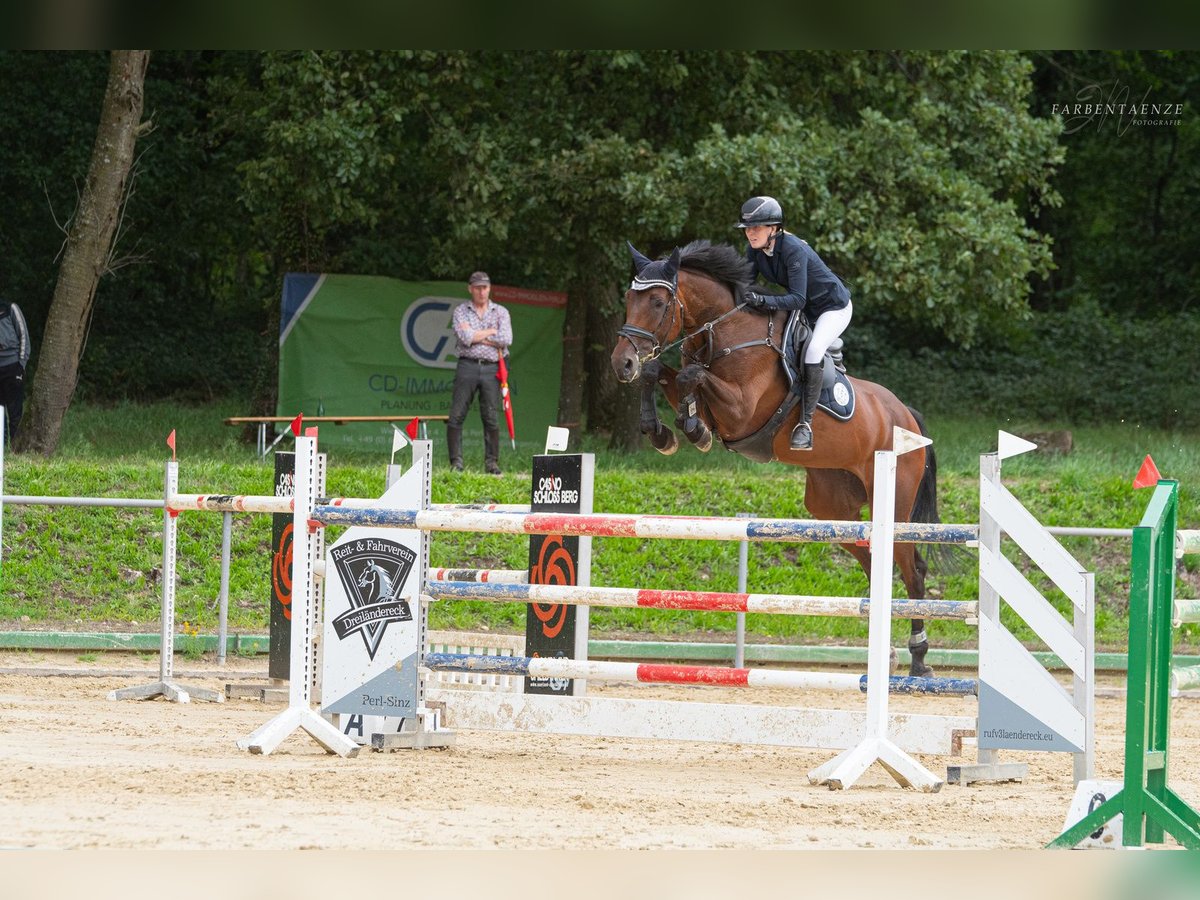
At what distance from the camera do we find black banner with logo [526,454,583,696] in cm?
636

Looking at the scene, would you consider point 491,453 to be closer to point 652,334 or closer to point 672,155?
point 672,155

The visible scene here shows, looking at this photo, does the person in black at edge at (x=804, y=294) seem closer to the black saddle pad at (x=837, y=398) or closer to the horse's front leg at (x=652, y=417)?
the black saddle pad at (x=837, y=398)

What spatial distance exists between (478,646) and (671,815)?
257 centimetres

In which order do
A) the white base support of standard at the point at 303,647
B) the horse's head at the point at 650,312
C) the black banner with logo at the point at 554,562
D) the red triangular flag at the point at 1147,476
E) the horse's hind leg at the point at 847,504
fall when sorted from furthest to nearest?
the horse's hind leg at the point at 847,504 < the black banner with logo at the point at 554,562 < the horse's head at the point at 650,312 < the white base support of standard at the point at 303,647 < the red triangular flag at the point at 1147,476

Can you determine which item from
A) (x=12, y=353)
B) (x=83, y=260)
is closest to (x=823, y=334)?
(x=12, y=353)

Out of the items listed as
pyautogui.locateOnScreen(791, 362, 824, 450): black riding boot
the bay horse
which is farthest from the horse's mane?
pyautogui.locateOnScreen(791, 362, 824, 450): black riding boot

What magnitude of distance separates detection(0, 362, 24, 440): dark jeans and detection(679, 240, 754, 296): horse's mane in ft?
22.4

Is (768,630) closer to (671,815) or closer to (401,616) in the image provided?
(401,616)

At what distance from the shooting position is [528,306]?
1505cm

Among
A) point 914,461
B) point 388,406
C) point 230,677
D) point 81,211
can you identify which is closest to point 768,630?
point 914,461

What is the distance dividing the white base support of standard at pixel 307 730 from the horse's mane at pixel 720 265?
2.59 meters

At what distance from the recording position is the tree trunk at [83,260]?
482 inches

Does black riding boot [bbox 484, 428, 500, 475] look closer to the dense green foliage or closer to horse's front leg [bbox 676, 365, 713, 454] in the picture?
the dense green foliage

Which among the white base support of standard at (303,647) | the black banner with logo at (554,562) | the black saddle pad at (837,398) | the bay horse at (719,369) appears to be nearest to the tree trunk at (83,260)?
the black banner with logo at (554,562)
